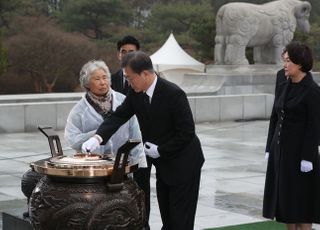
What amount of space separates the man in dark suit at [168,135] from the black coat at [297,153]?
2.71 ft

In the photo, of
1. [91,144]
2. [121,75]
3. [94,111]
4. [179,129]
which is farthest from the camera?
[121,75]

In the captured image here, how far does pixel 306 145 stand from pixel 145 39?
33713mm

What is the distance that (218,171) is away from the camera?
1016 centimetres

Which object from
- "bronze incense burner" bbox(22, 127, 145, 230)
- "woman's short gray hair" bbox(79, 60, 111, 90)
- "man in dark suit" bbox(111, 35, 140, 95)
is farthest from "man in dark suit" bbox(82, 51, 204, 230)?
"man in dark suit" bbox(111, 35, 140, 95)

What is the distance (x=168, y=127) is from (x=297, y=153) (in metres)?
1.12

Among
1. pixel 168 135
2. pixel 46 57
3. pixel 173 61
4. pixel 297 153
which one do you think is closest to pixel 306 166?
pixel 297 153

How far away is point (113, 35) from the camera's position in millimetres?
38500

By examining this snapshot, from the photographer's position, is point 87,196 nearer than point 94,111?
Yes

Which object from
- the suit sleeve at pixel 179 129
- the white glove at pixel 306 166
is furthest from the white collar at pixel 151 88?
the white glove at pixel 306 166

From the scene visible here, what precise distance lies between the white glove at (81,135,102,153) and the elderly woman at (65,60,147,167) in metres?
0.25

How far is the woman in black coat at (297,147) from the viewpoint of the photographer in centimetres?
564

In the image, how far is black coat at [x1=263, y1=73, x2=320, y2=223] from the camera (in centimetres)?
565

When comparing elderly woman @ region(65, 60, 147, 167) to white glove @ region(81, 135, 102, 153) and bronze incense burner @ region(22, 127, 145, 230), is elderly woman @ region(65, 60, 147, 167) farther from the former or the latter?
bronze incense burner @ region(22, 127, 145, 230)

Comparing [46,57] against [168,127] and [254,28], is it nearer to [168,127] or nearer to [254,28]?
[254,28]
